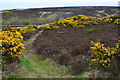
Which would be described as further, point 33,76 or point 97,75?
point 33,76

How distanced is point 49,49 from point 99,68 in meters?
5.16

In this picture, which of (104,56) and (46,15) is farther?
(46,15)

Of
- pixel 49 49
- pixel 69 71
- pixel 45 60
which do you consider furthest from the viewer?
pixel 49 49

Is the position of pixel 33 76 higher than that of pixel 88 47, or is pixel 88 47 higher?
pixel 88 47

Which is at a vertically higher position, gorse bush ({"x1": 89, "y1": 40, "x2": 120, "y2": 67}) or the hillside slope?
the hillside slope

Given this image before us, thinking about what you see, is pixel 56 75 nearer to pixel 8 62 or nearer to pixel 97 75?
pixel 97 75

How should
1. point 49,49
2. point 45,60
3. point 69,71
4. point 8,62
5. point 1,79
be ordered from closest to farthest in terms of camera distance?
point 1,79 < point 69,71 < point 8,62 < point 45,60 < point 49,49

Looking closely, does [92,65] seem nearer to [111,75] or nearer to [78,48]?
[111,75]

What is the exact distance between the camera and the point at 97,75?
24.7ft

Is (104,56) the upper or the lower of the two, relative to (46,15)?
lower

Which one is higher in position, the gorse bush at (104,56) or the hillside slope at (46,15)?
the hillside slope at (46,15)

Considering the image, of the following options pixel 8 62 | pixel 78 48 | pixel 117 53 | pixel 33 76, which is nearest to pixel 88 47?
pixel 78 48

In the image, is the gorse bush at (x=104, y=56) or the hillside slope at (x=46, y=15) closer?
the gorse bush at (x=104, y=56)

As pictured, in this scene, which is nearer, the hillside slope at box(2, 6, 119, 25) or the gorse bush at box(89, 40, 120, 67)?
the gorse bush at box(89, 40, 120, 67)
